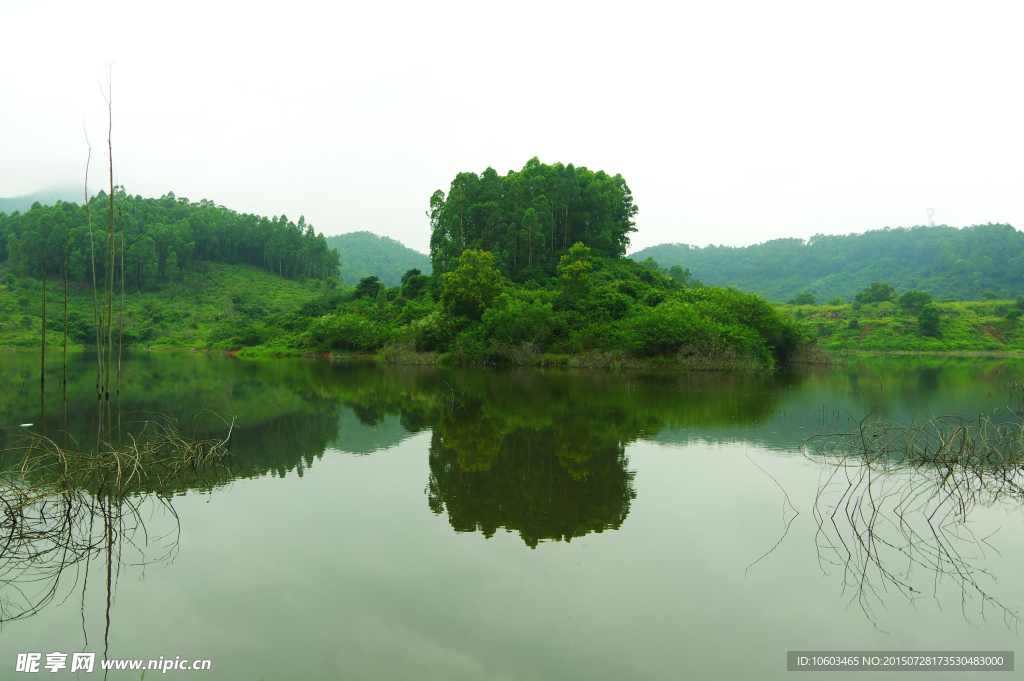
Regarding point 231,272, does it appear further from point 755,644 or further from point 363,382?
point 755,644

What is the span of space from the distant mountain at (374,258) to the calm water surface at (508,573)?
120992 mm

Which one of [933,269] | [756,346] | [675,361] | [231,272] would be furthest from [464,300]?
[933,269]

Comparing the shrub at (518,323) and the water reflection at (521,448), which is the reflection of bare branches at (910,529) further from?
the shrub at (518,323)

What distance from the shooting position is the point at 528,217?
56.7 m

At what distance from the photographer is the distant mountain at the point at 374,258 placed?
467 ft

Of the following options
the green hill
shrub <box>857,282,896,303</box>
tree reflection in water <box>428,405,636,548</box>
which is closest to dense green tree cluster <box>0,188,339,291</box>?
the green hill

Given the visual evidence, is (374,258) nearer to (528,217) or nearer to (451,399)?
(528,217)

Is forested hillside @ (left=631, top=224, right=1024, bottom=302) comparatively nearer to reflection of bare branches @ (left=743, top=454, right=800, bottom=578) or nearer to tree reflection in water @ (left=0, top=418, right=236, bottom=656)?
reflection of bare branches @ (left=743, top=454, right=800, bottom=578)

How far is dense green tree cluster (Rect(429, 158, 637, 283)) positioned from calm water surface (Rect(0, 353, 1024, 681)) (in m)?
46.4

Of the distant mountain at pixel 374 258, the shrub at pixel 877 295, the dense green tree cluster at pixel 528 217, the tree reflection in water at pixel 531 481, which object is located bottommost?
the tree reflection in water at pixel 531 481

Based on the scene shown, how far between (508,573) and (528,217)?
52.7 meters

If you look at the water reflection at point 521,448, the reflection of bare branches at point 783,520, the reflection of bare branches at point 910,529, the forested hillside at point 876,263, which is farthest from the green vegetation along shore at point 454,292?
the forested hillside at point 876,263

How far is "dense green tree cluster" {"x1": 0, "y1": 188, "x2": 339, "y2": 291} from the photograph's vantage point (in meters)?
82.8

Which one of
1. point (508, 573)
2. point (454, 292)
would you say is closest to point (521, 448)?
point (508, 573)
